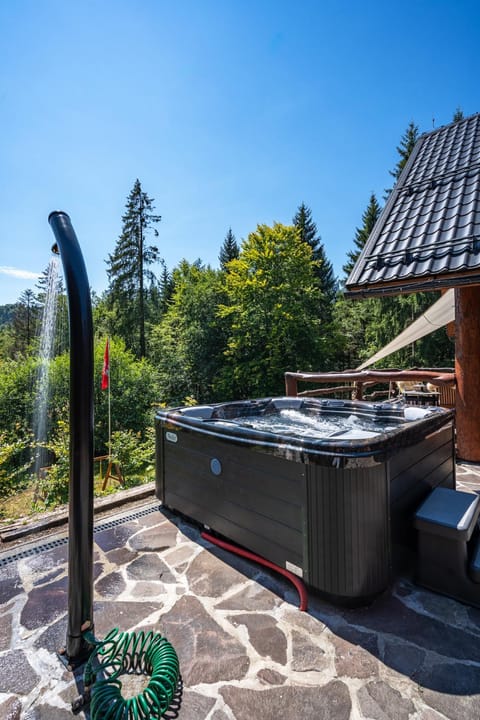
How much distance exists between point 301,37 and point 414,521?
619cm

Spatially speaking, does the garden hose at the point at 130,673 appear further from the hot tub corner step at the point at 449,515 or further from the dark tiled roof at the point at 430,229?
the dark tiled roof at the point at 430,229

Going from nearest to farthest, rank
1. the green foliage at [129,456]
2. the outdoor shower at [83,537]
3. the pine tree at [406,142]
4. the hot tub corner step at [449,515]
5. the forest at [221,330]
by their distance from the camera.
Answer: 1. the outdoor shower at [83,537]
2. the hot tub corner step at [449,515]
3. the green foliage at [129,456]
4. the forest at [221,330]
5. the pine tree at [406,142]

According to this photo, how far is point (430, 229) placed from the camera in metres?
3.88

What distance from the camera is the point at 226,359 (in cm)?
1633

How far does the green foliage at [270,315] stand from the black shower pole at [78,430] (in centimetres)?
1333

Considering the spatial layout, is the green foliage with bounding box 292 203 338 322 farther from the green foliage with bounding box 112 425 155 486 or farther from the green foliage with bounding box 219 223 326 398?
the green foliage with bounding box 112 425 155 486

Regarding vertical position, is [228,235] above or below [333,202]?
above

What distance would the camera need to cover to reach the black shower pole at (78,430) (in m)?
1.48

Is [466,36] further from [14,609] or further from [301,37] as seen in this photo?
[14,609]

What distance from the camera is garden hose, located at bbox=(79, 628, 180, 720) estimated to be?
1312 mm

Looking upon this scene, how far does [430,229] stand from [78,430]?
4.07 m

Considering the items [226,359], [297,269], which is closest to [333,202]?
[297,269]

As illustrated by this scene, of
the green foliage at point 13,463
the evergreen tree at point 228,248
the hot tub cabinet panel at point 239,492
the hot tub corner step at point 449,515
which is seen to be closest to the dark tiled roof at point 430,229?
the hot tub corner step at point 449,515

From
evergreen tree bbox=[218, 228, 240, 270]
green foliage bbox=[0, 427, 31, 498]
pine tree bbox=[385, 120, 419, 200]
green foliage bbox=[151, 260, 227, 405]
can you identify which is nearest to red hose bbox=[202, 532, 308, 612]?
green foliage bbox=[0, 427, 31, 498]
